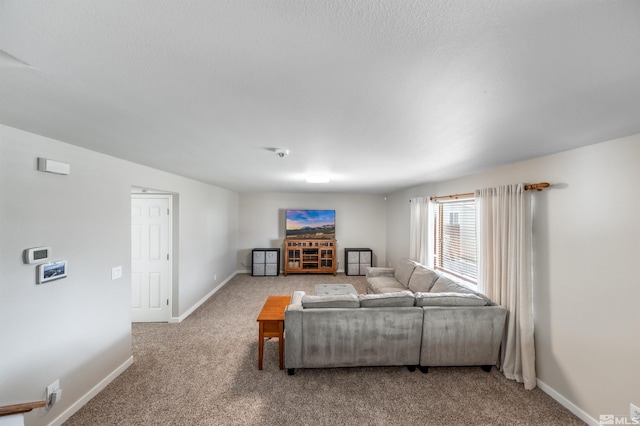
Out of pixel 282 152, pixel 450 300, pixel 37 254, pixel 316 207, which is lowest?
pixel 450 300

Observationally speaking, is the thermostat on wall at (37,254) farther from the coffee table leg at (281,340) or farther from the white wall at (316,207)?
the white wall at (316,207)

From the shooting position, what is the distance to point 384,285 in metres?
4.18

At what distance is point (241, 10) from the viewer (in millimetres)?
689

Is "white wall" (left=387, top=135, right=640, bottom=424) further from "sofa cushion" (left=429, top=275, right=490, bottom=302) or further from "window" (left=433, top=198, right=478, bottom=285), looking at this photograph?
"window" (left=433, top=198, right=478, bottom=285)

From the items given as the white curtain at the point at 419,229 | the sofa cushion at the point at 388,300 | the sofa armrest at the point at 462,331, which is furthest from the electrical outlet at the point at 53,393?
the white curtain at the point at 419,229

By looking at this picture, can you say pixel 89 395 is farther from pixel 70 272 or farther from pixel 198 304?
pixel 198 304

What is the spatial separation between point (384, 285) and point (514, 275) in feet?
6.53

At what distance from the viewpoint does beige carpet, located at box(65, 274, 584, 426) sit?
2.02m

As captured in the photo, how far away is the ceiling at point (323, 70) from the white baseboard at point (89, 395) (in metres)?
2.26

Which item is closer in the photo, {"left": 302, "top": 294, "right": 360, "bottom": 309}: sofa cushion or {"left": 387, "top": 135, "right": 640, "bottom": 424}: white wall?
{"left": 387, "top": 135, "right": 640, "bottom": 424}: white wall

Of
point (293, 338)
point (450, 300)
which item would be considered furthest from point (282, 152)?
point (450, 300)

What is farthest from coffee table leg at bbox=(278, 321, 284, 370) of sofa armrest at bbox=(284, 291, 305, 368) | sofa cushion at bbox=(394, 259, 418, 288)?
sofa cushion at bbox=(394, 259, 418, 288)

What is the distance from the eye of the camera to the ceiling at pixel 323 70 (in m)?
0.70

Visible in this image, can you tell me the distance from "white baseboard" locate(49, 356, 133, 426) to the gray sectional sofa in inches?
70.4
